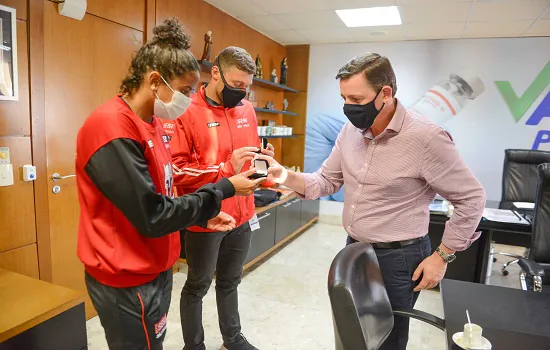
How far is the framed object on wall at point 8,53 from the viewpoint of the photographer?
1.92 metres

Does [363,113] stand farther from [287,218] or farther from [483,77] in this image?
[483,77]

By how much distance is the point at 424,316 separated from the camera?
53.3 inches

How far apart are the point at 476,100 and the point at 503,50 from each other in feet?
2.17

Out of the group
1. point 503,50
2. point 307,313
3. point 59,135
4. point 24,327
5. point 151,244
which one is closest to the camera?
point 151,244

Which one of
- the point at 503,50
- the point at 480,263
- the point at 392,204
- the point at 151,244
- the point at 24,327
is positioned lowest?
the point at 480,263

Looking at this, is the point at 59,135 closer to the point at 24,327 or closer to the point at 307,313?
the point at 24,327

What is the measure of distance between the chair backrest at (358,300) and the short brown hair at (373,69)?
0.64 meters

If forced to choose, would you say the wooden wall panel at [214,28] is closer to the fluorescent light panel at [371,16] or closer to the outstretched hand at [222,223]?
the fluorescent light panel at [371,16]

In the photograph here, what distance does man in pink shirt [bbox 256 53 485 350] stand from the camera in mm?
1411

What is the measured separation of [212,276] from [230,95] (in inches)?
38.5

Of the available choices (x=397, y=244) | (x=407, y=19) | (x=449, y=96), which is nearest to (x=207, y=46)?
(x=407, y=19)

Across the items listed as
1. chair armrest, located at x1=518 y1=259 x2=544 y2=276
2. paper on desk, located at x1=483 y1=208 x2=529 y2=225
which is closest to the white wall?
paper on desk, located at x1=483 y1=208 x2=529 y2=225

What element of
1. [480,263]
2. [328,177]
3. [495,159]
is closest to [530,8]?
[495,159]

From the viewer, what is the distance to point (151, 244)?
1.19 m
